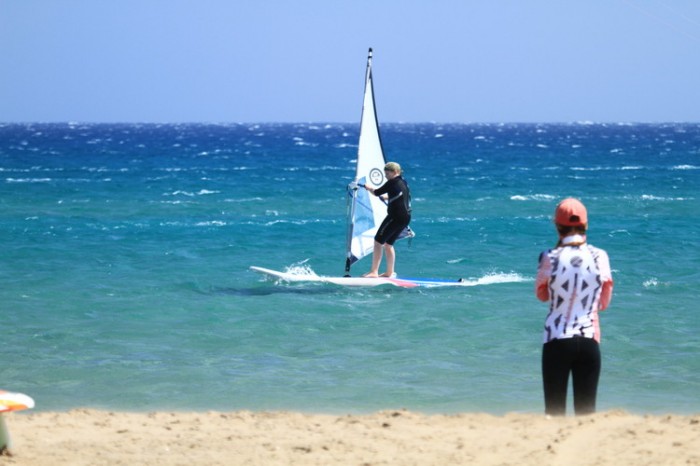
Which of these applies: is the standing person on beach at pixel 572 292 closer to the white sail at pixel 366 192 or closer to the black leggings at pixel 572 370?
the black leggings at pixel 572 370

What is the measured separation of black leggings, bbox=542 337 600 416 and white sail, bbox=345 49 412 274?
986 centimetres

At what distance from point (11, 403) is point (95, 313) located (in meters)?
7.50

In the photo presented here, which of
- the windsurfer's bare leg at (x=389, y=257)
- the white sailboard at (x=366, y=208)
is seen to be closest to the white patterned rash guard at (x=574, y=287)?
the windsurfer's bare leg at (x=389, y=257)

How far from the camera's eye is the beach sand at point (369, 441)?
6.16 m

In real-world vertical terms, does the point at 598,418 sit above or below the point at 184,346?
above

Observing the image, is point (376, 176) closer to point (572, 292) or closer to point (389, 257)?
point (389, 257)

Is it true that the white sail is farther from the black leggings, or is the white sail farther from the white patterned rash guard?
the white patterned rash guard

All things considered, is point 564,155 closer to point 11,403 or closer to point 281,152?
point 281,152

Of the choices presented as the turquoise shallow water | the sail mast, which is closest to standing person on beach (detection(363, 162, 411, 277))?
the turquoise shallow water

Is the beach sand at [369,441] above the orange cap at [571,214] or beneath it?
beneath

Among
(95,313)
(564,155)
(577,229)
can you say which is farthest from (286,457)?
(564,155)

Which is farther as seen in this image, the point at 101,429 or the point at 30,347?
the point at 30,347

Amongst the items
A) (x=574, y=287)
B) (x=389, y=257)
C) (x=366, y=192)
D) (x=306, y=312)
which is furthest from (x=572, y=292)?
(x=366, y=192)

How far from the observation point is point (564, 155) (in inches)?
3036
